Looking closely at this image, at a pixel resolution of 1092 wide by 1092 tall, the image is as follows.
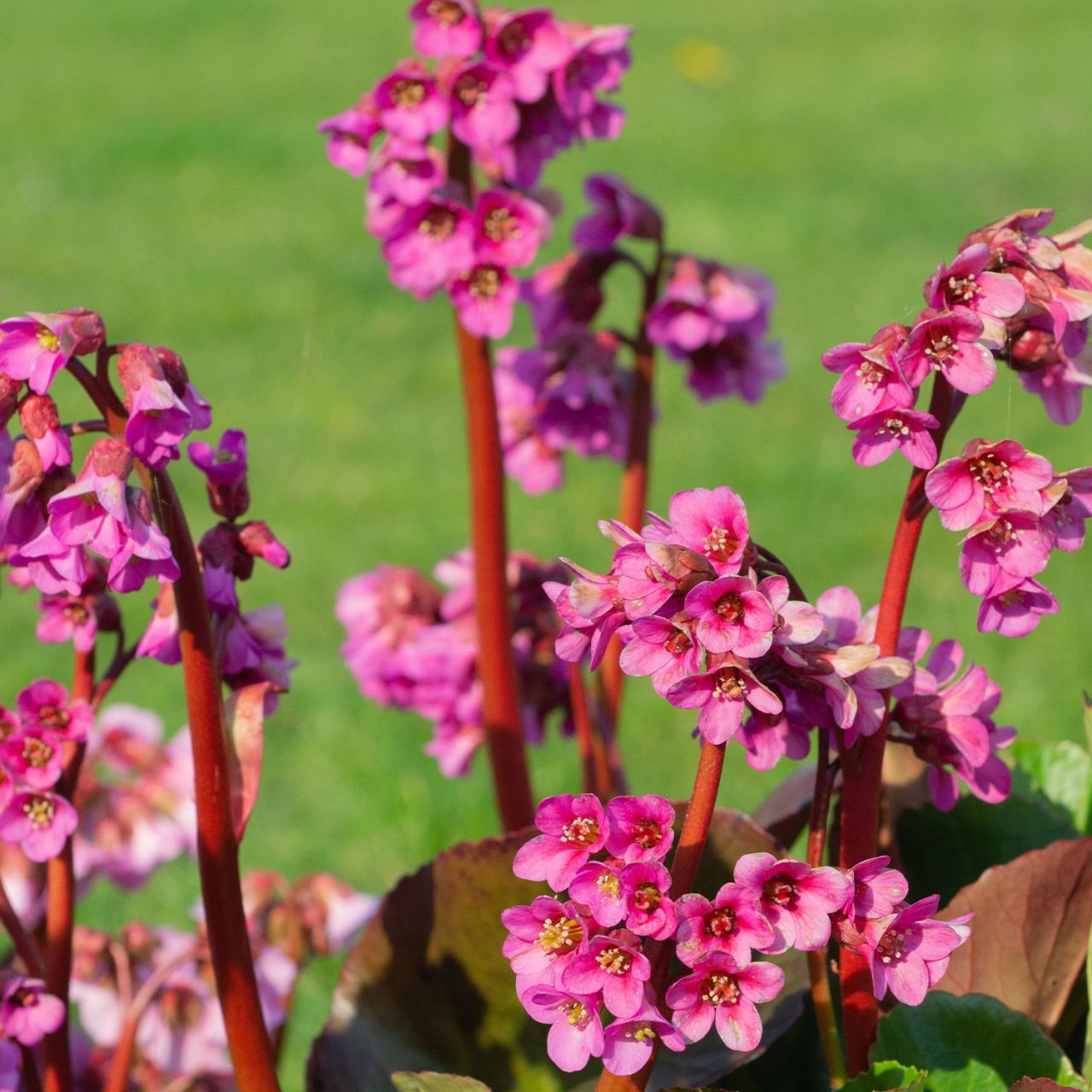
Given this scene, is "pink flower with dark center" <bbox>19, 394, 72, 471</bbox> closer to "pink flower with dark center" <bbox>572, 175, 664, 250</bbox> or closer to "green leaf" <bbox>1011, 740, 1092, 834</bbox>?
"pink flower with dark center" <bbox>572, 175, 664, 250</bbox>

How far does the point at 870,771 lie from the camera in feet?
2.83

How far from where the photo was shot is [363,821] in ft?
9.96

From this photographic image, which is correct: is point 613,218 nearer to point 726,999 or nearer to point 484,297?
point 484,297

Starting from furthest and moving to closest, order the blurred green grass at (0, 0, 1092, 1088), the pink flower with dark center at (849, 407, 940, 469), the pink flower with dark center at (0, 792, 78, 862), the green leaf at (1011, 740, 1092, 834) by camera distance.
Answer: the blurred green grass at (0, 0, 1092, 1088) → the green leaf at (1011, 740, 1092, 834) → the pink flower with dark center at (0, 792, 78, 862) → the pink flower with dark center at (849, 407, 940, 469)

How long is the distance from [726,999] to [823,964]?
6.4 inches

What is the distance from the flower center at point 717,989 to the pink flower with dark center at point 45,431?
0.40m

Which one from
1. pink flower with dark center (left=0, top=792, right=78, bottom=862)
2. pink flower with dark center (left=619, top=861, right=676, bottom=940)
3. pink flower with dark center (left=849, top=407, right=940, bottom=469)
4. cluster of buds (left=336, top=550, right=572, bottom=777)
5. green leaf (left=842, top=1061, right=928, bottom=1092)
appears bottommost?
cluster of buds (left=336, top=550, right=572, bottom=777)

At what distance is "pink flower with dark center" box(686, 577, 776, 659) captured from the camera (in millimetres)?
702

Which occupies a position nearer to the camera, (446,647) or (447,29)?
(447,29)

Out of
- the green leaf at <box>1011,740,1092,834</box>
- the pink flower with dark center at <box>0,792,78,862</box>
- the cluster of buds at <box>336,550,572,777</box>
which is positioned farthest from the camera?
the cluster of buds at <box>336,550,572,777</box>

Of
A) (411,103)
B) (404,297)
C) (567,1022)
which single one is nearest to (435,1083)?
(567,1022)

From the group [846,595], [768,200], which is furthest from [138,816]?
[768,200]

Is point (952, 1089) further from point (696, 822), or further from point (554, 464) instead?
point (554, 464)

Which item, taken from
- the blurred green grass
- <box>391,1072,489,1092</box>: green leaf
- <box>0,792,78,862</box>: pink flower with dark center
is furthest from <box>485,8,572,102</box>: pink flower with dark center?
<box>391,1072,489,1092</box>: green leaf
